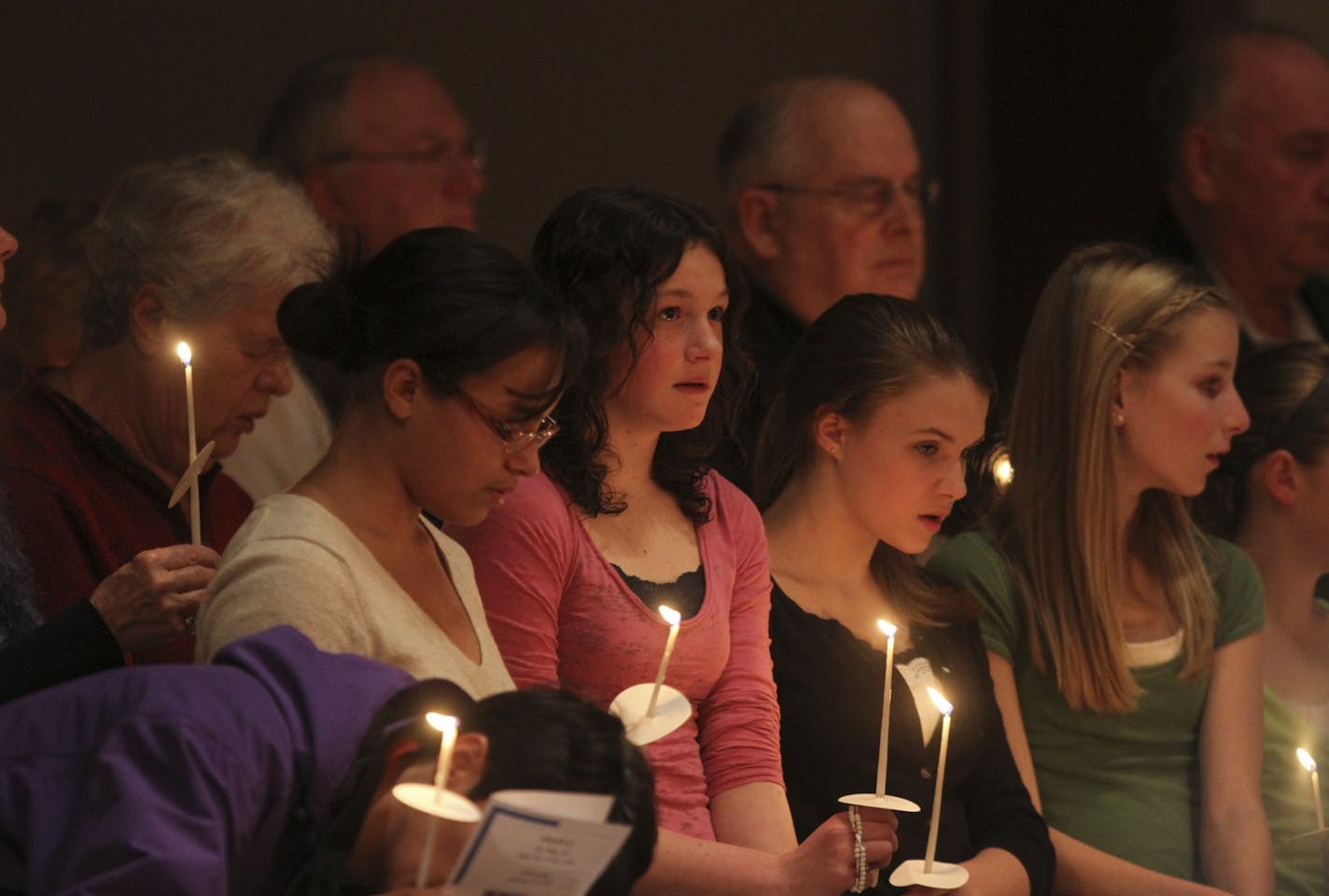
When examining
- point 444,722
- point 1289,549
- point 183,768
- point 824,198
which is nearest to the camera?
point 444,722

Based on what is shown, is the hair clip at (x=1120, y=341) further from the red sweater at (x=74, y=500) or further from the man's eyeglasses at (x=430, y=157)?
the red sweater at (x=74, y=500)

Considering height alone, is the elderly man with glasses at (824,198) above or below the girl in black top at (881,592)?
above

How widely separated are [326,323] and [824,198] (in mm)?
1586

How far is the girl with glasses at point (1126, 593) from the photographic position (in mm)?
3027

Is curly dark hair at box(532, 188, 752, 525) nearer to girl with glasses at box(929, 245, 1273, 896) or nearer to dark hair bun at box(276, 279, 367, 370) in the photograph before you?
dark hair bun at box(276, 279, 367, 370)

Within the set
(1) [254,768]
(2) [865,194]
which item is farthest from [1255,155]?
(1) [254,768]

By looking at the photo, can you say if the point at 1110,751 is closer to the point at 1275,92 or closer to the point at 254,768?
the point at 254,768

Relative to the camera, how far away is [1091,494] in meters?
3.11

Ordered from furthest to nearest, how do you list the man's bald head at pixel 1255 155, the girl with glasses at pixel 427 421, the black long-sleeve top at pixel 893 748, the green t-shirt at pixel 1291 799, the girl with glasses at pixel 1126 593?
the man's bald head at pixel 1255 155, the green t-shirt at pixel 1291 799, the girl with glasses at pixel 1126 593, the black long-sleeve top at pixel 893 748, the girl with glasses at pixel 427 421

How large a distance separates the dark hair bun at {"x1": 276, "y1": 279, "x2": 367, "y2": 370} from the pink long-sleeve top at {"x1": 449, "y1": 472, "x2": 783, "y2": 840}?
32cm

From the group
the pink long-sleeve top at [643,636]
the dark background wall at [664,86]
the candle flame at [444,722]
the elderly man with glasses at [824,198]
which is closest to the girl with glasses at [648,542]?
the pink long-sleeve top at [643,636]

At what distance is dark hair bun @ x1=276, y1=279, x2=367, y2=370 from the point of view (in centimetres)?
227

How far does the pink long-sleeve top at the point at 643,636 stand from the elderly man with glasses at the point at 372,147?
1263 millimetres

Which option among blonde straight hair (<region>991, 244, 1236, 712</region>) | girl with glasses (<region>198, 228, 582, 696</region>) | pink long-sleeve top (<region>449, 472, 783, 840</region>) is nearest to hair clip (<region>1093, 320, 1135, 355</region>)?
blonde straight hair (<region>991, 244, 1236, 712</region>)
